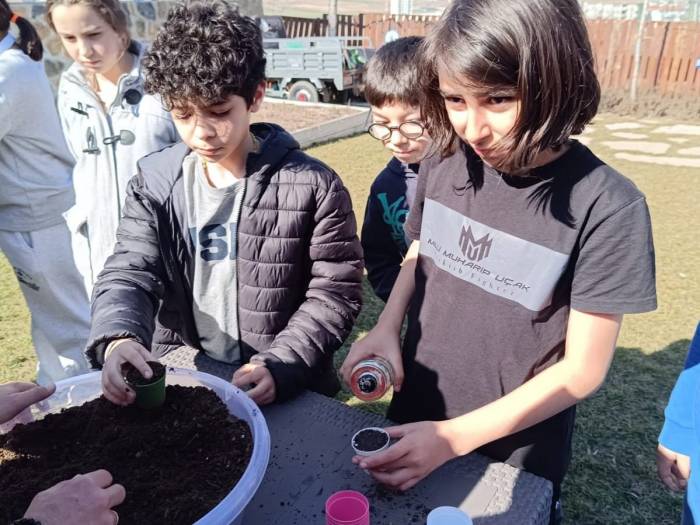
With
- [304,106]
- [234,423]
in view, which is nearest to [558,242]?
[234,423]

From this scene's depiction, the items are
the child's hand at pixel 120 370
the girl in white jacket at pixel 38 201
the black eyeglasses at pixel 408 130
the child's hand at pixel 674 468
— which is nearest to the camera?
the child's hand at pixel 120 370

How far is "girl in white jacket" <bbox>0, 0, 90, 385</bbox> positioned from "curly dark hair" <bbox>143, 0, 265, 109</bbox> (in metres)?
1.33

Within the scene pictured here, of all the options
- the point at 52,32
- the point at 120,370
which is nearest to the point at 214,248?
the point at 120,370

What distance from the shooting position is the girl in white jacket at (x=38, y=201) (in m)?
2.58

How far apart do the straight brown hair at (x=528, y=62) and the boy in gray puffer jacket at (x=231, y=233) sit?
622 mm

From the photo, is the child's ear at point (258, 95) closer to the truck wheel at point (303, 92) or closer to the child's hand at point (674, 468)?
the child's hand at point (674, 468)

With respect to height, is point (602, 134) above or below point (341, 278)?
below

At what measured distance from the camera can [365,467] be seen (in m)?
1.19

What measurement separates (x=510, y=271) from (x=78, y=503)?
3.29ft

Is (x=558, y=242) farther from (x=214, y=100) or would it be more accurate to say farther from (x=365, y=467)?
(x=214, y=100)

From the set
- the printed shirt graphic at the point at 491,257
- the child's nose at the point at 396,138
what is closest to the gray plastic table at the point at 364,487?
the printed shirt graphic at the point at 491,257

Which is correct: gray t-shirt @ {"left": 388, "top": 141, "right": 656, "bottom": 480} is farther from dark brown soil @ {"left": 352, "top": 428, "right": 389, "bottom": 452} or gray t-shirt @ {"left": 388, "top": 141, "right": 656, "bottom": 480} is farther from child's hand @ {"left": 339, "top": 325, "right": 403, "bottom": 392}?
dark brown soil @ {"left": 352, "top": 428, "right": 389, "bottom": 452}

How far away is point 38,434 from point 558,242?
48.7 inches

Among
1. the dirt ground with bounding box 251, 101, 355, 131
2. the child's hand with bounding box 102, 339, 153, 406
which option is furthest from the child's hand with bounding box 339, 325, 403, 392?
the dirt ground with bounding box 251, 101, 355, 131
